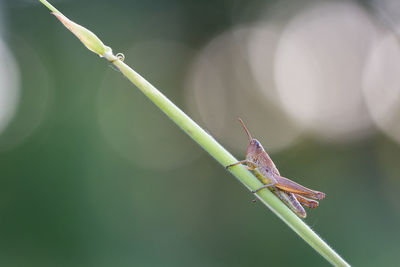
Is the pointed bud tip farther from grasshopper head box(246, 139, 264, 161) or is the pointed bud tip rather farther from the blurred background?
the blurred background

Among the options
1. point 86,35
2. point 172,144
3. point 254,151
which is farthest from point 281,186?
point 172,144

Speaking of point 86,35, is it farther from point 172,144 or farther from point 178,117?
point 172,144

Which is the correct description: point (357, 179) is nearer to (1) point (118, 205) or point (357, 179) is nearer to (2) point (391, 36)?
(2) point (391, 36)

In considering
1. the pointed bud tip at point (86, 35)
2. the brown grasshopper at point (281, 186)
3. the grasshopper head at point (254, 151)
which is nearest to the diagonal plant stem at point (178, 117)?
the pointed bud tip at point (86, 35)

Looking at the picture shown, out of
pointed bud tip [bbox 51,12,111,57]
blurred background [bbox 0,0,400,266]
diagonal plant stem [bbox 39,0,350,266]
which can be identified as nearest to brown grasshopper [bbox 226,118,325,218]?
diagonal plant stem [bbox 39,0,350,266]

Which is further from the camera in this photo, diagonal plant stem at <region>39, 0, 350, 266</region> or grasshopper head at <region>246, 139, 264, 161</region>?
grasshopper head at <region>246, 139, 264, 161</region>

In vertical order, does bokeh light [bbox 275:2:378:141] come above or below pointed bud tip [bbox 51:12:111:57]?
above
